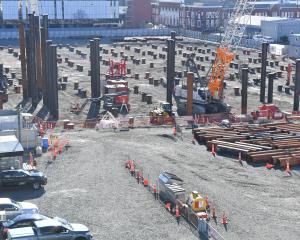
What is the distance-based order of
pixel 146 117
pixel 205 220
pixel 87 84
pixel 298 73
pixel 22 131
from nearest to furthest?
pixel 205 220 → pixel 22 131 → pixel 146 117 → pixel 298 73 → pixel 87 84

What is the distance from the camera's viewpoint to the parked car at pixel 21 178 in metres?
25.4

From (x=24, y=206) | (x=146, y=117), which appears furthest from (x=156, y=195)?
(x=146, y=117)

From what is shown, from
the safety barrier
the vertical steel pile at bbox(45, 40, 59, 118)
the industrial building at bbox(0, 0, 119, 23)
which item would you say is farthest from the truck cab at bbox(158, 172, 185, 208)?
the industrial building at bbox(0, 0, 119, 23)

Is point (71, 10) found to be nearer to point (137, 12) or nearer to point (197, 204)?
point (137, 12)

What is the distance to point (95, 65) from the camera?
48.6 meters

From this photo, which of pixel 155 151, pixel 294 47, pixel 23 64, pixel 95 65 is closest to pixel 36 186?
pixel 155 151

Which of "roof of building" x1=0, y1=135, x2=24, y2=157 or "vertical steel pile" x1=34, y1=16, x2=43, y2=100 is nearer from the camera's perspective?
"roof of building" x1=0, y1=135, x2=24, y2=157

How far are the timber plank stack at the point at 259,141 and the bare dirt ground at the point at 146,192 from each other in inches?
34.9

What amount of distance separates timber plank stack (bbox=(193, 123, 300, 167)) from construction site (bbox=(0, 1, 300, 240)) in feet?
0.20

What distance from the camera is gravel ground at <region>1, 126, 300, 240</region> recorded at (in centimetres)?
2159

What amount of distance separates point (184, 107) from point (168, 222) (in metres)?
24.9

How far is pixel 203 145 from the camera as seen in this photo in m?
34.9

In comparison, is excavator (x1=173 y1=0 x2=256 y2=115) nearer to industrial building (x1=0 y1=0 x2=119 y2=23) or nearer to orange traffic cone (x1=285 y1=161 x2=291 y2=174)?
orange traffic cone (x1=285 y1=161 x2=291 y2=174)

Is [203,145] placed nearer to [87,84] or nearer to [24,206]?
[24,206]
